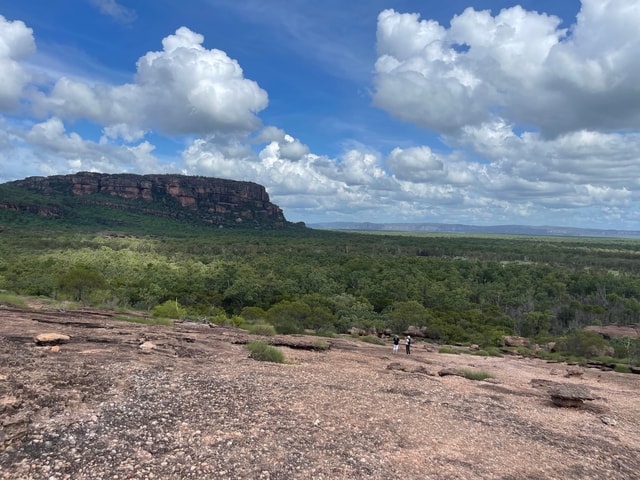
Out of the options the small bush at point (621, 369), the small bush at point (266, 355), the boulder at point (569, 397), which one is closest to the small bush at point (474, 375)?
the boulder at point (569, 397)

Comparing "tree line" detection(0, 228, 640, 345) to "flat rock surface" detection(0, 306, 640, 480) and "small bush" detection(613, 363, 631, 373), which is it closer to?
"small bush" detection(613, 363, 631, 373)

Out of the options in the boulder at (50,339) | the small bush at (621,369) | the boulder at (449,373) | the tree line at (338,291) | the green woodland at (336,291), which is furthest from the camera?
the tree line at (338,291)

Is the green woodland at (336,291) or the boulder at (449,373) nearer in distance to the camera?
the boulder at (449,373)

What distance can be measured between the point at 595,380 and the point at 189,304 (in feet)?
142

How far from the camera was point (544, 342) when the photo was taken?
47.1 m

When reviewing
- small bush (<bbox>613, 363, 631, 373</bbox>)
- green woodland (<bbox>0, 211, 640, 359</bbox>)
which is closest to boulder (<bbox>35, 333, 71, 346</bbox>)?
green woodland (<bbox>0, 211, 640, 359</bbox>)

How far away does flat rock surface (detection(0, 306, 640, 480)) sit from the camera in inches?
319

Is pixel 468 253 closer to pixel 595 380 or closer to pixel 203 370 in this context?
pixel 595 380

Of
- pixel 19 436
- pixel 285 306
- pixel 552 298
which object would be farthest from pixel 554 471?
pixel 552 298

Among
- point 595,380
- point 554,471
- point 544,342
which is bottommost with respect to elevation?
point 544,342

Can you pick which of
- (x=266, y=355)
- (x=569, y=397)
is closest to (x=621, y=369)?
(x=569, y=397)

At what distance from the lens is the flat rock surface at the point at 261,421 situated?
A: 8109 millimetres

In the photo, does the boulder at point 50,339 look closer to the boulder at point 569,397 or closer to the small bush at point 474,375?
the small bush at point 474,375

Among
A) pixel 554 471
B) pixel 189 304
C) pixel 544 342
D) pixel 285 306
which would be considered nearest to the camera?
pixel 554 471
